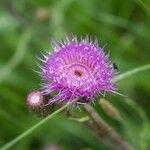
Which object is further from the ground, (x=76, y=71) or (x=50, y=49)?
(x=50, y=49)

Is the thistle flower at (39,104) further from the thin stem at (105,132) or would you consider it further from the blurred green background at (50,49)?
the blurred green background at (50,49)

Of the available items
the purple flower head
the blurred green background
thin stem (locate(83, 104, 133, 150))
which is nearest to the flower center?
the purple flower head

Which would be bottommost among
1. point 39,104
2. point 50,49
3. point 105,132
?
point 39,104

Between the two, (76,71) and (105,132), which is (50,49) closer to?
(105,132)

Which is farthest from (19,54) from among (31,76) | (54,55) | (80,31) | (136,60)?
(54,55)

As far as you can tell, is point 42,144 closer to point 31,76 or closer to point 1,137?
point 1,137

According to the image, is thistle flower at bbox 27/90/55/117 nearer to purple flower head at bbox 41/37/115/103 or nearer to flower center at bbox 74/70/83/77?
purple flower head at bbox 41/37/115/103

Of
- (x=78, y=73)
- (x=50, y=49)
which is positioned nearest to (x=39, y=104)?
(x=78, y=73)
